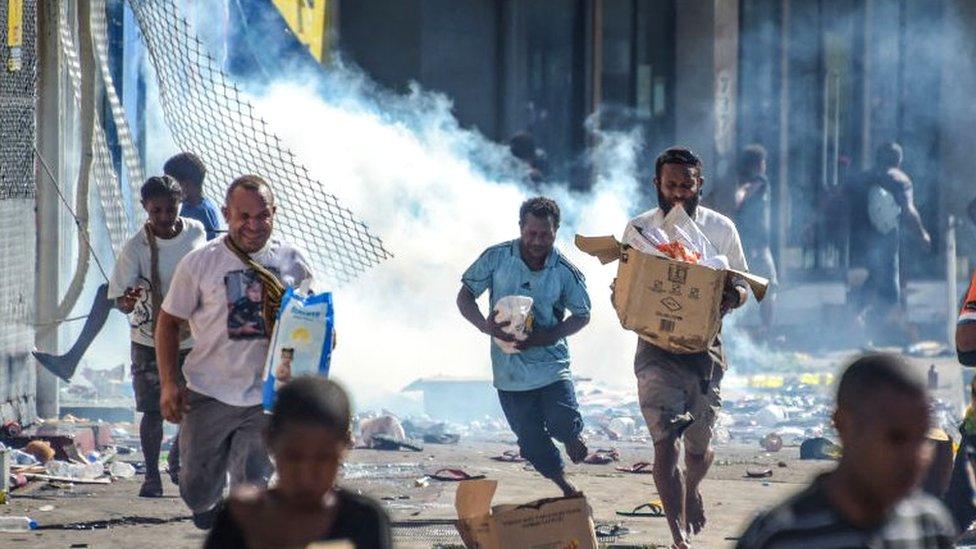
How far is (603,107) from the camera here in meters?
19.8

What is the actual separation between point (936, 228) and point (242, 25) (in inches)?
323

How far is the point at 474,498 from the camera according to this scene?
7.26 m

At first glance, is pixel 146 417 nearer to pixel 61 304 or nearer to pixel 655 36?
pixel 61 304

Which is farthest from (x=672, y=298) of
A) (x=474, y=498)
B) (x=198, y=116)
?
(x=198, y=116)

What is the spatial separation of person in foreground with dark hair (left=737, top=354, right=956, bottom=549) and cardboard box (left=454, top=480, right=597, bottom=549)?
364cm

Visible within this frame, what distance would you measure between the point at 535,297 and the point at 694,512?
47.1 inches

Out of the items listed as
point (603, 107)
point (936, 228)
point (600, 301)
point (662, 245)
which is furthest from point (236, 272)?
point (936, 228)

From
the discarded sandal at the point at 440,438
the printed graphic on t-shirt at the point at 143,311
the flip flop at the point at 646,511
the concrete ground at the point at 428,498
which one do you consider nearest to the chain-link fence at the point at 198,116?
the discarded sandal at the point at 440,438

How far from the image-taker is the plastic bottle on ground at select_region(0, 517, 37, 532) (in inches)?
343

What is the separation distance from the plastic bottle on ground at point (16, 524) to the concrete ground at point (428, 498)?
0.06 metres

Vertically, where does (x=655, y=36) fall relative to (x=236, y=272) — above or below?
above

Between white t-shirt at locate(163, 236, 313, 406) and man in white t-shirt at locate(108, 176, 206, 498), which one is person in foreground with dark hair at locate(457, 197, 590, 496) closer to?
man in white t-shirt at locate(108, 176, 206, 498)

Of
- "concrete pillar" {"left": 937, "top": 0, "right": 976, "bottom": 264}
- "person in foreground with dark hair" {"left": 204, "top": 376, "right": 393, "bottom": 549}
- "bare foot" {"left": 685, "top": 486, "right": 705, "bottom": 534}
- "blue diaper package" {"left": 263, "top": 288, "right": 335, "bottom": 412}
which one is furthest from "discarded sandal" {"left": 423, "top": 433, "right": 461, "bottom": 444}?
"concrete pillar" {"left": 937, "top": 0, "right": 976, "bottom": 264}

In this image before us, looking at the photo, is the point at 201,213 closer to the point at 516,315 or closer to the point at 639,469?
the point at 516,315
